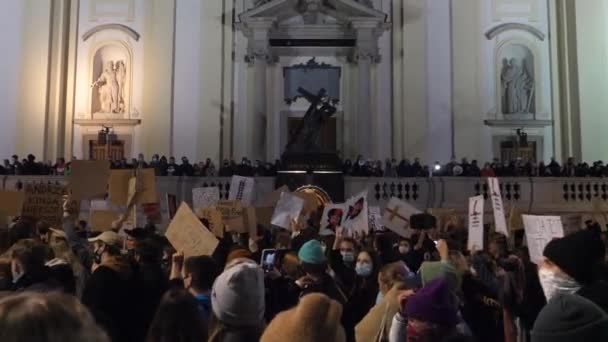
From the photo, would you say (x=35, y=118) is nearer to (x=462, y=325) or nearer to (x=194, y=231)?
(x=194, y=231)

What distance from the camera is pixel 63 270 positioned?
5211 millimetres

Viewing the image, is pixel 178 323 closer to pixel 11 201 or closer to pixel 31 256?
pixel 31 256

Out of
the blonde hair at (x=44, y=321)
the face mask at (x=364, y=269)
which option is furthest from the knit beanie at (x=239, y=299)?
the face mask at (x=364, y=269)

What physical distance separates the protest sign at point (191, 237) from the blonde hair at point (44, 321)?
5035mm

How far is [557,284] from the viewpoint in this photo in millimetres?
3648

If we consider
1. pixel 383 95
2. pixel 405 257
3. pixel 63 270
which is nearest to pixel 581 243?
pixel 63 270

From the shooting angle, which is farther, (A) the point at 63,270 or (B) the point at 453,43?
(B) the point at 453,43

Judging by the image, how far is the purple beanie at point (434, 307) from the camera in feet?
11.0

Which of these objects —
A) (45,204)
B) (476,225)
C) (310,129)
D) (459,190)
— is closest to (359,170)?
(310,129)

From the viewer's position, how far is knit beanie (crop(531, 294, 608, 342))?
2598 millimetres

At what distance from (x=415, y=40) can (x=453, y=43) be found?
1482mm

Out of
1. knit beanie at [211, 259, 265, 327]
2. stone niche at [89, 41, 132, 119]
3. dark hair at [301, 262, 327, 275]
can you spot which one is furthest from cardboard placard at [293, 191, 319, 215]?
stone niche at [89, 41, 132, 119]

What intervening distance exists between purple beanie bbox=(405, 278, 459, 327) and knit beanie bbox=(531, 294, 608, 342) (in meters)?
0.66

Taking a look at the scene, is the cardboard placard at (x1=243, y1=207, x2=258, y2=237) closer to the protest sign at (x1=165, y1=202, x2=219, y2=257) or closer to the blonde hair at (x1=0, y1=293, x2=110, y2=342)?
the protest sign at (x1=165, y1=202, x2=219, y2=257)
